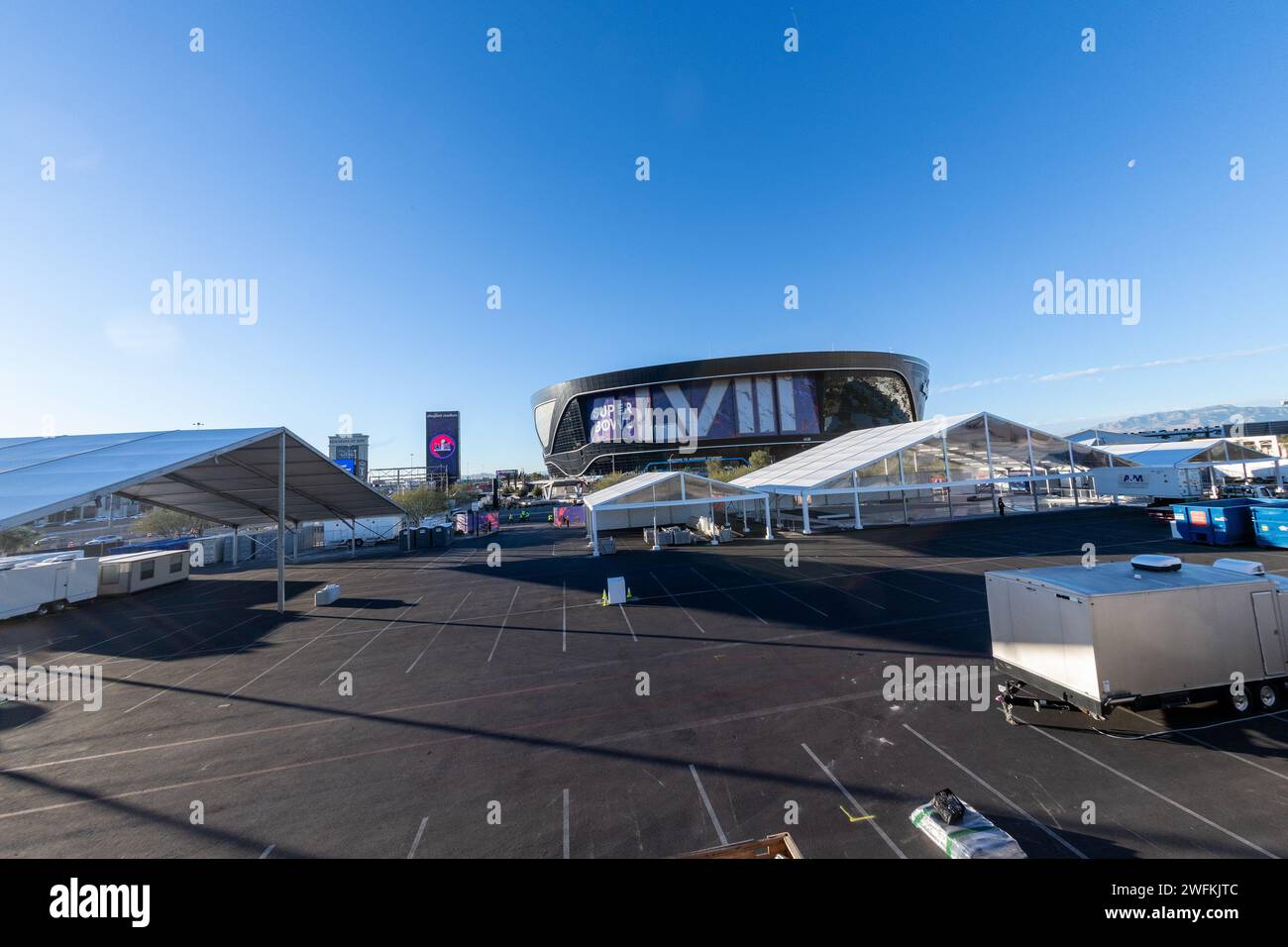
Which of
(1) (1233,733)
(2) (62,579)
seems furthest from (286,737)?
(2) (62,579)

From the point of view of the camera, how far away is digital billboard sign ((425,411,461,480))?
92562mm

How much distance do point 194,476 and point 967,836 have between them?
37.7 metres

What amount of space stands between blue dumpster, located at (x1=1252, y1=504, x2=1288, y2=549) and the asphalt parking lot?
1977 centimetres

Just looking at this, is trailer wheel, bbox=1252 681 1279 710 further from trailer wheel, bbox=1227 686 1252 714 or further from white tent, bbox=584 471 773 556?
white tent, bbox=584 471 773 556

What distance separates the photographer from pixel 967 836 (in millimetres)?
6422

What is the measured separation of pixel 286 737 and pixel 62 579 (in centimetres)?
2548

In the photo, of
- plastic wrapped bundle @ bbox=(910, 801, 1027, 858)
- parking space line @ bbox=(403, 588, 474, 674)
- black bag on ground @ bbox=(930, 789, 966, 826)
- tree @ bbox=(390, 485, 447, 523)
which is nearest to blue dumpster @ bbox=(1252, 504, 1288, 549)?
plastic wrapped bundle @ bbox=(910, 801, 1027, 858)

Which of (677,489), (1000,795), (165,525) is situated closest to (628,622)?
(1000,795)

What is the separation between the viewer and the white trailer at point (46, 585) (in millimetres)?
22844

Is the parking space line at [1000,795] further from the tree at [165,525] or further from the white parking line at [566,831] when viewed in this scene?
the tree at [165,525]

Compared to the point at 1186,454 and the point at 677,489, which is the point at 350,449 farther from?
the point at 1186,454

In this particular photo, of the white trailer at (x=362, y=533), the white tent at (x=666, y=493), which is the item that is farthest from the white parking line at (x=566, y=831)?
the white trailer at (x=362, y=533)

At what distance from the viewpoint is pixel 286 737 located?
427 inches

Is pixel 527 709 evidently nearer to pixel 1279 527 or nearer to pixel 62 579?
pixel 62 579
